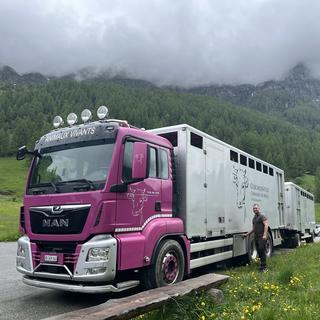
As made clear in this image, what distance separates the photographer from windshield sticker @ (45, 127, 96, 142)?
25.7 ft

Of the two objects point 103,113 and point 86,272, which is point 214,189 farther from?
point 86,272

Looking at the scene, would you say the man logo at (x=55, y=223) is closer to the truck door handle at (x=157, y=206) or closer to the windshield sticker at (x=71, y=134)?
the windshield sticker at (x=71, y=134)

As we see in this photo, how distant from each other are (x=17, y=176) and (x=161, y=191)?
104 metres

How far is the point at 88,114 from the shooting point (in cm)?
855

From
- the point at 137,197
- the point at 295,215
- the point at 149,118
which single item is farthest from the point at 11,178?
the point at 137,197

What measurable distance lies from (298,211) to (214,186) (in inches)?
487

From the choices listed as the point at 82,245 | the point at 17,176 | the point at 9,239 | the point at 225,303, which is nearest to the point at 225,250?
the point at 225,303

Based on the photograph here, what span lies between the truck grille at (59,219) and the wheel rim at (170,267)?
186 centimetres

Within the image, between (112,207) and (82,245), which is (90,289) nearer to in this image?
(82,245)

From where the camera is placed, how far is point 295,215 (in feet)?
67.3

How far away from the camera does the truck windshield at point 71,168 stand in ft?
23.8

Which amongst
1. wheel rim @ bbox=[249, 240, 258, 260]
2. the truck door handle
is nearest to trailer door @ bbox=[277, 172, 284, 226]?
wheel rim @ bbox=[249, 240, 258, 260]

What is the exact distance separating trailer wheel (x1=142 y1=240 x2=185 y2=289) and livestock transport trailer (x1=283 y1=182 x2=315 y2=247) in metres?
11.1

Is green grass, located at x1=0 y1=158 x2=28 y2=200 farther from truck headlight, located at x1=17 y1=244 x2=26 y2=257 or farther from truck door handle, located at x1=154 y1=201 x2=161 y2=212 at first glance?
truck door handle, located at x1=154 y1=201 x2=161 y2=212
